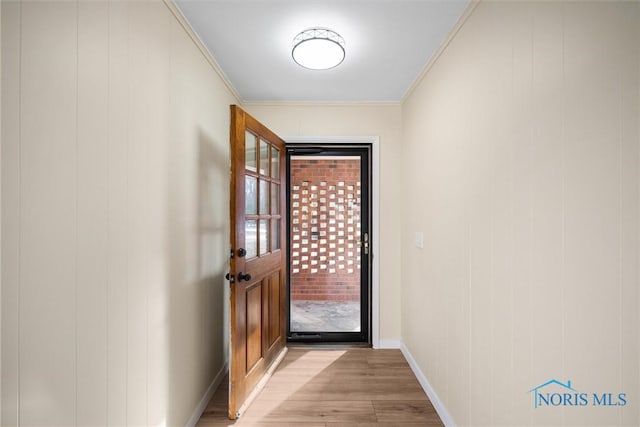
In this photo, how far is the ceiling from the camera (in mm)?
1743

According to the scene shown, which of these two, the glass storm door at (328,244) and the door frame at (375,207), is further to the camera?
the glass storm door at (328,244)

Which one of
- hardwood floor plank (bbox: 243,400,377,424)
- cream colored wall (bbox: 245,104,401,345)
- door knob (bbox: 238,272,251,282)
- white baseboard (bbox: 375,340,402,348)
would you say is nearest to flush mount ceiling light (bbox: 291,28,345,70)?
cream colored wall (bbox: 245,104,401,345)

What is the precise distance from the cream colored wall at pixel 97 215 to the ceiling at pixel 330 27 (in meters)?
0.29

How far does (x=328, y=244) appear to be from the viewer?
363 centimetres

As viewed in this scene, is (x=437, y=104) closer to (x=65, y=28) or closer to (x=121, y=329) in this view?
(x=65, y=28)

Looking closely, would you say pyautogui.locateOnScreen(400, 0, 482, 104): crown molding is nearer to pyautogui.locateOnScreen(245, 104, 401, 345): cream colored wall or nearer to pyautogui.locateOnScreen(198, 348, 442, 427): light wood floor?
pyautogui.locateOnScreen(245, 104, 401, 345): cream colored wall

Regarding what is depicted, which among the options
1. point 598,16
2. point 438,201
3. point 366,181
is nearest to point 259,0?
point 598,16

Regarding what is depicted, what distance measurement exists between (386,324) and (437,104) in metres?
2.13

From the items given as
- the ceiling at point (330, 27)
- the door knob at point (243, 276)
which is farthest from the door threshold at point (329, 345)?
the ceiling at point (330, 27)

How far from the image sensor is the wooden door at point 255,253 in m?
2.08

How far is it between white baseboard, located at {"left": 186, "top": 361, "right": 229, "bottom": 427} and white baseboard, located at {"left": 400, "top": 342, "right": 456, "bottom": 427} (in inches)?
61.9

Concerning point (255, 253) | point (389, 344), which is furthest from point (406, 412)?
point (255, 253)

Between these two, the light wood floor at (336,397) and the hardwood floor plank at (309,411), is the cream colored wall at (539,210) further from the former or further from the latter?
the hardwood floor plank at (309,411)

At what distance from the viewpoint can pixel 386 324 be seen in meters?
3.19
